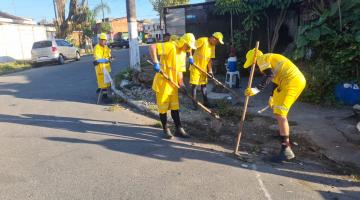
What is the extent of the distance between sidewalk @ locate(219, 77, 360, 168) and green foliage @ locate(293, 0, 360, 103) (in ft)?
1.69

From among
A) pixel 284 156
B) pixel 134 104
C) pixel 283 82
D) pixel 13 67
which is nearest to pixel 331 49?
pixel 283 82

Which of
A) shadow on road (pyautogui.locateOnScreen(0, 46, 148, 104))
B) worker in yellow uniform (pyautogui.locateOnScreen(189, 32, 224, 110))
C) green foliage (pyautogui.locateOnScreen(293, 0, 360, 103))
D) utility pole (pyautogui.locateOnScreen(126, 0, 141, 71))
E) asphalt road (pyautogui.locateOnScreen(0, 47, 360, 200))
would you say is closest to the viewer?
asphalt road (pyautogui.locateOnScreen(0, 47, 360, 200))

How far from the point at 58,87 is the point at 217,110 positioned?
6553 mm

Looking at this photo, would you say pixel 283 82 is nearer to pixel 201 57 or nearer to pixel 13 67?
pixel 201 57

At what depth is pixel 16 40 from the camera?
25609mm

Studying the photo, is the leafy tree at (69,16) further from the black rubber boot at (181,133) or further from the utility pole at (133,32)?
the black rubber boot at (181,133)

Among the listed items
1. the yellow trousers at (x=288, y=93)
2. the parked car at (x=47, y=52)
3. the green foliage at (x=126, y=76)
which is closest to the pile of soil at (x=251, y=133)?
the yellow trousers at (x=288, y=93)

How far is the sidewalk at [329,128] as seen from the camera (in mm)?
5043

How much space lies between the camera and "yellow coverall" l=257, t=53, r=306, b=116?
469 cm

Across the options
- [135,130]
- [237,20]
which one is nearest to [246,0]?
[237,20]

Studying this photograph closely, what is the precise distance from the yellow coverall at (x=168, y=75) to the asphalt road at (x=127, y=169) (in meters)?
0.66

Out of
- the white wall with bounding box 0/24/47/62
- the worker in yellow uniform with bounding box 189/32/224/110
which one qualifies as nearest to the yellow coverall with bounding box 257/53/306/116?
the worker in yellow uniform with bounding box 189/32/224/110

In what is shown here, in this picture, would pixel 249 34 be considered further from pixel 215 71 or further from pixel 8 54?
pixel 8 54

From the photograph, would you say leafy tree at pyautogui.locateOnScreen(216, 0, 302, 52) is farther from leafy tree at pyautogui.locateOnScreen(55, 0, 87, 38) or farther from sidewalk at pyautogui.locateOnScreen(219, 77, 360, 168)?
leafy tree at pyautogui.locateOnScreen(55, 0, 87, 38)
